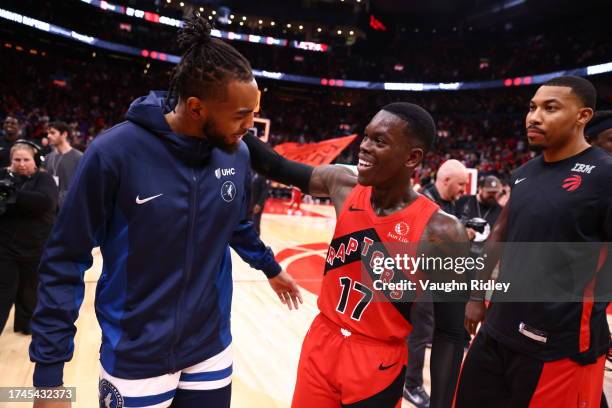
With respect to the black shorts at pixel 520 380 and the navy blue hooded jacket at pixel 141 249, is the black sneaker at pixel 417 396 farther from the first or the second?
the navy blue hooded jacket at pixel 141 249

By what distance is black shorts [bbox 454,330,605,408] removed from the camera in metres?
1.95

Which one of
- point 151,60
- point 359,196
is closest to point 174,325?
point 359,196

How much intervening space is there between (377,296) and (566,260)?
98 centimetres

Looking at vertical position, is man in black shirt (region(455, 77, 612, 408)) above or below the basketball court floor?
above

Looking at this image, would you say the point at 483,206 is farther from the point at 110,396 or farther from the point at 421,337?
the point at 110,396

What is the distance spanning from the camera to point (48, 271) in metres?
1.33

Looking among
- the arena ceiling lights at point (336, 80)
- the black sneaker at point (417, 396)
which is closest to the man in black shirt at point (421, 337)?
the black sneaker at point (417, 396)

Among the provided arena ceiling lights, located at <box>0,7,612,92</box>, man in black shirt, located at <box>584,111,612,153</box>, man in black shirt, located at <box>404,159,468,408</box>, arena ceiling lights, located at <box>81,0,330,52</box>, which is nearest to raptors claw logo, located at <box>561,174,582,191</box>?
man in black shirt, located at <box>584,111,612,153</box>

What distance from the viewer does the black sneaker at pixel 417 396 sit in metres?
3.32

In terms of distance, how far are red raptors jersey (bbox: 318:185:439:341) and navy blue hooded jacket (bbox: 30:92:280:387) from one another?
52cm

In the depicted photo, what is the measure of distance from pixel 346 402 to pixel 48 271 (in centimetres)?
114

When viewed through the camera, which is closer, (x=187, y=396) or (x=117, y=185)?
(x=117, y=185)

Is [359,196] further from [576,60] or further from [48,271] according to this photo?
[576,60]

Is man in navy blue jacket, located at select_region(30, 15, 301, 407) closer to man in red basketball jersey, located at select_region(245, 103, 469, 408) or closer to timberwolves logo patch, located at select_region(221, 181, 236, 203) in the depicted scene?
timberwolves logo patch, located at select_region(221, 181, 236, 203)
